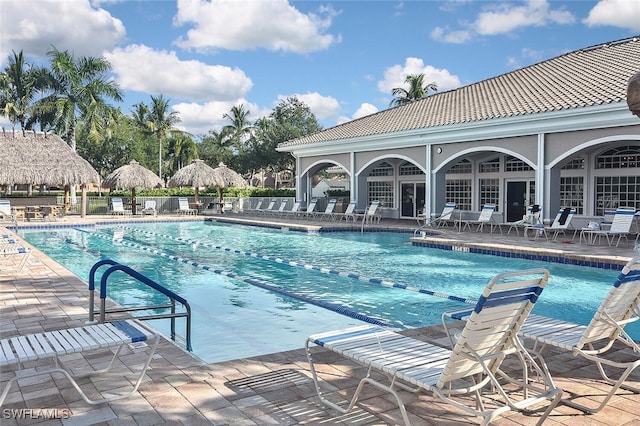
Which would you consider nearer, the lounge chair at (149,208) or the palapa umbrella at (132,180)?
the lounge chair at (149,208)

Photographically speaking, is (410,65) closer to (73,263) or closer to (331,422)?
(73,263)

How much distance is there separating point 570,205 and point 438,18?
804 centimetres

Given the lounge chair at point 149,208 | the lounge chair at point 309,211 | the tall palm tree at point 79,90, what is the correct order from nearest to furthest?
the lounge chair at point 309,211, the lounge chair at point 149,208, the tall palm tree at point 79,90

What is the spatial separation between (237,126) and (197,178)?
32.5m

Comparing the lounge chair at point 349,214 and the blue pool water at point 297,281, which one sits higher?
the lounge chair at point 349,214

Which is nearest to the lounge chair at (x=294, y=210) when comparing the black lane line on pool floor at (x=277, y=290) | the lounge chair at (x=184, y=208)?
the lounge chair at (x=184, y=208)

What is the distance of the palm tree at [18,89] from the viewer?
36156mm

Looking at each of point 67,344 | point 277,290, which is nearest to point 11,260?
point 277,290

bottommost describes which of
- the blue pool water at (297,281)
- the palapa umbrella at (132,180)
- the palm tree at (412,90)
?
the blue pool water at (297,281)

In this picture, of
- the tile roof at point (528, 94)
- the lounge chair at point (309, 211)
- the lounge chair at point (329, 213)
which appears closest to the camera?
the tile roof at point (528, 94)

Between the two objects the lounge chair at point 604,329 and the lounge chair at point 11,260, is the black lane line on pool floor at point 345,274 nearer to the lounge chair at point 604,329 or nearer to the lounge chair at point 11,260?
the lounge chair at point 604,329

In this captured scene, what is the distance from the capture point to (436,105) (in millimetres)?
23062

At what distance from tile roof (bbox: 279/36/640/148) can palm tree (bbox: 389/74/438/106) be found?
79.3 ft

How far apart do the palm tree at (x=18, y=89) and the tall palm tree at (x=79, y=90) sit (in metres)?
2.26
